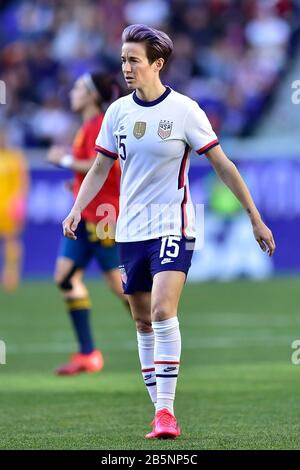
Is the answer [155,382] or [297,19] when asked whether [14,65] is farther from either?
A: [155,382]

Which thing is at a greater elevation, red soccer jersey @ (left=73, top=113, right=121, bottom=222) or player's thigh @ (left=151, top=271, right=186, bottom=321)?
red soccer jersey @ (left=73, top=113, right=121, bottom=222)

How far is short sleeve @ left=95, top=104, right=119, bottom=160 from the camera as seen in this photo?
735cm

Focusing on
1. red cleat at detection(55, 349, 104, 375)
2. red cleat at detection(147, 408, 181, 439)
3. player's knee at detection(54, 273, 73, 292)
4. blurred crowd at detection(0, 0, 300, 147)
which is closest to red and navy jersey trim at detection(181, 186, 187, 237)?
red cleat at detection(147, 408, 181, 439)

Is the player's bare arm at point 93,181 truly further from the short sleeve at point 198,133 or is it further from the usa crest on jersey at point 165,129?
the short sleeve at point 198,133

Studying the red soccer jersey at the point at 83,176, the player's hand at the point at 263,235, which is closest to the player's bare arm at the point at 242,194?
the player's hand at the point at 263,235

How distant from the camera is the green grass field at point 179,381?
7109 millimetres

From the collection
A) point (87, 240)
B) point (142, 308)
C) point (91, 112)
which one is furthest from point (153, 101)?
point (87, 240)

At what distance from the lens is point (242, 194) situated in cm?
702

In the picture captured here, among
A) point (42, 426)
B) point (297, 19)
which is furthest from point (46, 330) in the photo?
point (297, 19)

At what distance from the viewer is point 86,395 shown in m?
9.29

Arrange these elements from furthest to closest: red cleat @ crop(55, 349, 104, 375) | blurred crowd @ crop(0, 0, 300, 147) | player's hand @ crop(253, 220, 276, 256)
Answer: blurred crowd @ crop(0, 0, 300, 147)
red cleat @ crop(55, 349, 104, 375)
player's hand @ crop(253, 220, 276, 256)

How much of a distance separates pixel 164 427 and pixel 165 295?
0.74 meters

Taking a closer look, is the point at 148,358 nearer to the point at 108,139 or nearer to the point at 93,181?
the point at 93,181

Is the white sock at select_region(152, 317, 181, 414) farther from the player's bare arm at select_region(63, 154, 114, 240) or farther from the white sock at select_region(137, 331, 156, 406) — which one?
the player's bare arm at select_region(63, 154, 114, 240)
